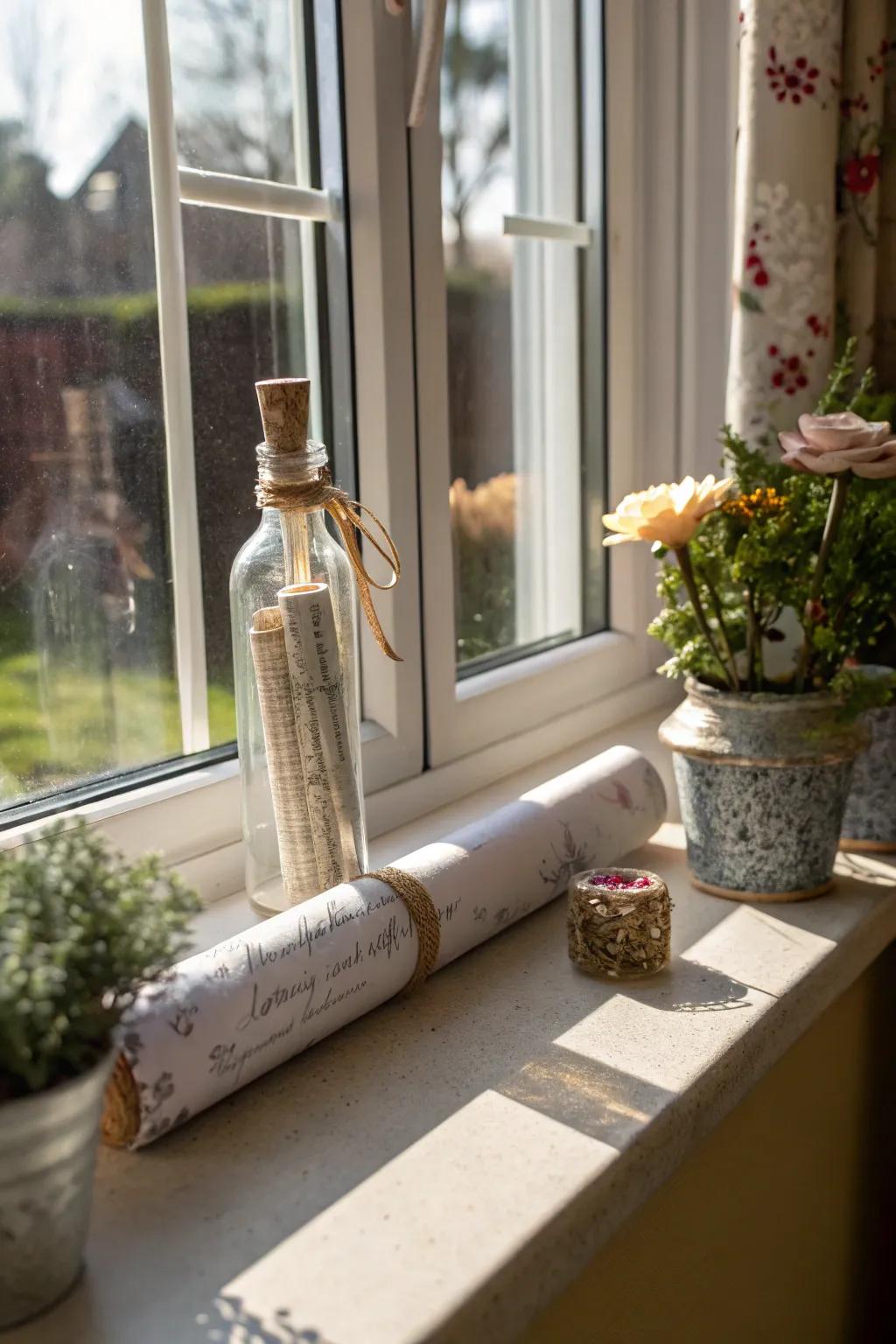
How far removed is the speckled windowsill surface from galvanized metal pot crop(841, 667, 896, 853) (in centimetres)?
19

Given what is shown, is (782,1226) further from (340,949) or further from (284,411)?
(284,411)

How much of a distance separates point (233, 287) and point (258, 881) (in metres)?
0.46

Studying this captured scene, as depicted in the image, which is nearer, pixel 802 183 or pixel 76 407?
pixel 76 407

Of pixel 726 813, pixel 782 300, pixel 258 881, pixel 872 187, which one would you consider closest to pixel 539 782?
pixel 726 813

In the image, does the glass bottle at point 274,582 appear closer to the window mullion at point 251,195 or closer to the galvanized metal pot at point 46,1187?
the window mullion at point 251,195

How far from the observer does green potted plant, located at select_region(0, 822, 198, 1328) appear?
523 millimetres

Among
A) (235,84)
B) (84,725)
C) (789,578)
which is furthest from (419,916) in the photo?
(235,84)

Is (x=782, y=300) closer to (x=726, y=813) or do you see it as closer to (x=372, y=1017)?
(x=726, y=813)

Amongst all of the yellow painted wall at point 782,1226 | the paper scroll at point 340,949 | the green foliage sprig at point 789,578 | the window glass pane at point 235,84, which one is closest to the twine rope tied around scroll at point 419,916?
the paper scroll at point 340,949

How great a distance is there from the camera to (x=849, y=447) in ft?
3.13

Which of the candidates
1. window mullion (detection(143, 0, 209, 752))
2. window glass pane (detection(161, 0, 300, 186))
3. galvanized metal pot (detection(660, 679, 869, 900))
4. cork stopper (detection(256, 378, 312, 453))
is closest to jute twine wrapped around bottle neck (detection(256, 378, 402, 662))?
cork stopper (detection(256, 378, 312, 453))

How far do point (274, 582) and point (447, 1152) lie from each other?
39 centimetres

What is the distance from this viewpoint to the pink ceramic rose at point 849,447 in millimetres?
948

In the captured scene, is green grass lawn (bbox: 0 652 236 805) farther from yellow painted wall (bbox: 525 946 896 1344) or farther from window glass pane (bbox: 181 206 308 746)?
yellow painted wall (bbox: 525 946 896 1344)
